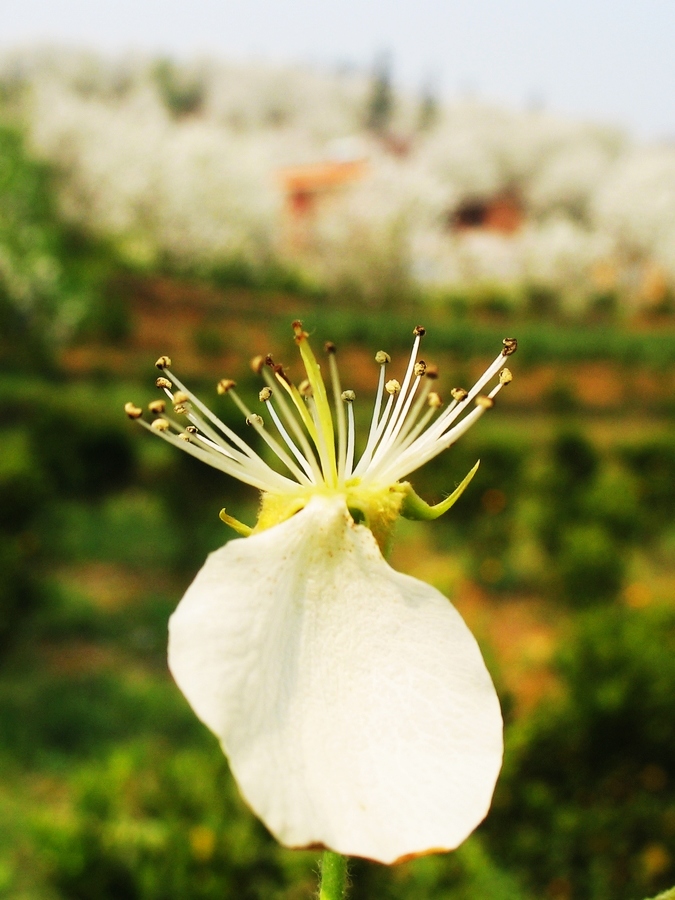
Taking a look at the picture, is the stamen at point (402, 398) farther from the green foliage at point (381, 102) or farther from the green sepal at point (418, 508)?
the green foliage at point (381, 102)

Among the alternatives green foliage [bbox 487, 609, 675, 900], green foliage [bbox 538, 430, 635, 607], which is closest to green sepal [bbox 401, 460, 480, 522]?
green foliage [bbox 487, 609, 675, 900]

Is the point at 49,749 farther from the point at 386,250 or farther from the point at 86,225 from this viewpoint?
the point at 386,250

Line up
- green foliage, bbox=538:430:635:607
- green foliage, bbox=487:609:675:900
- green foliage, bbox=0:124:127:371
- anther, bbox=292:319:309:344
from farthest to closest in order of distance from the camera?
1. green foliage, bbox=0:124:127:371
2. green foliage, bbox=538:430:635:607
3. green foliage, bbox=487:609:675:900
4. anther, bbox=292:319:309:344

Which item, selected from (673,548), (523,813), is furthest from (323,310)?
(523,813)

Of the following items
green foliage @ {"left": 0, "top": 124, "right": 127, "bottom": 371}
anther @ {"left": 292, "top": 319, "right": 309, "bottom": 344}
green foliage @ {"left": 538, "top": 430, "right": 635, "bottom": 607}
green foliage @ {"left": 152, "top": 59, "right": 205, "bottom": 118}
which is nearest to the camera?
anther @ {"left": 292, "top": 319, "right": 309, "bottom": 344}

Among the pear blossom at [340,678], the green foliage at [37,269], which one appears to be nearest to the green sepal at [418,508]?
the pear blossom at [340,678]

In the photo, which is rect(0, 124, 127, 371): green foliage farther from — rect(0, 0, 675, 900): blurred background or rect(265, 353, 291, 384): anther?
rect(265, 353, 291, 384): anther
